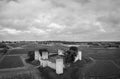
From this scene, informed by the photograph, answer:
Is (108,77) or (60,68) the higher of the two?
(60,68)

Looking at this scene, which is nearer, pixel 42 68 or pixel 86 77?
pixel 86 77

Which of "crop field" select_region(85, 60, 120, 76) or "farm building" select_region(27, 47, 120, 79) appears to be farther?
"crop field" select_region(85, 60, 120, 76)

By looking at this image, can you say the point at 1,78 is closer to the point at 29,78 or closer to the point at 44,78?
the point at 29,78

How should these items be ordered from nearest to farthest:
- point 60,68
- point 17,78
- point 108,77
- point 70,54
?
1. point 17,78
2. point 108,77
3. point 60,68
4. point 70,54

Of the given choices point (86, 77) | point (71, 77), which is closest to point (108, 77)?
point (86, 77)

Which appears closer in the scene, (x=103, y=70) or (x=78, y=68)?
(x=103, y=70)

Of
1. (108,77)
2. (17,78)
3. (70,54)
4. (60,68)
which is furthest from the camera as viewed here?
(70,54)

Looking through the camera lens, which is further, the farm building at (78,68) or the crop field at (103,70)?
the crop field at (103,70)

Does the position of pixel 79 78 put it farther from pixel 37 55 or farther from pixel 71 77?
pixel 37 55

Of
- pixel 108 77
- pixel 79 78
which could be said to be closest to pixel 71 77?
pixel 79 78
